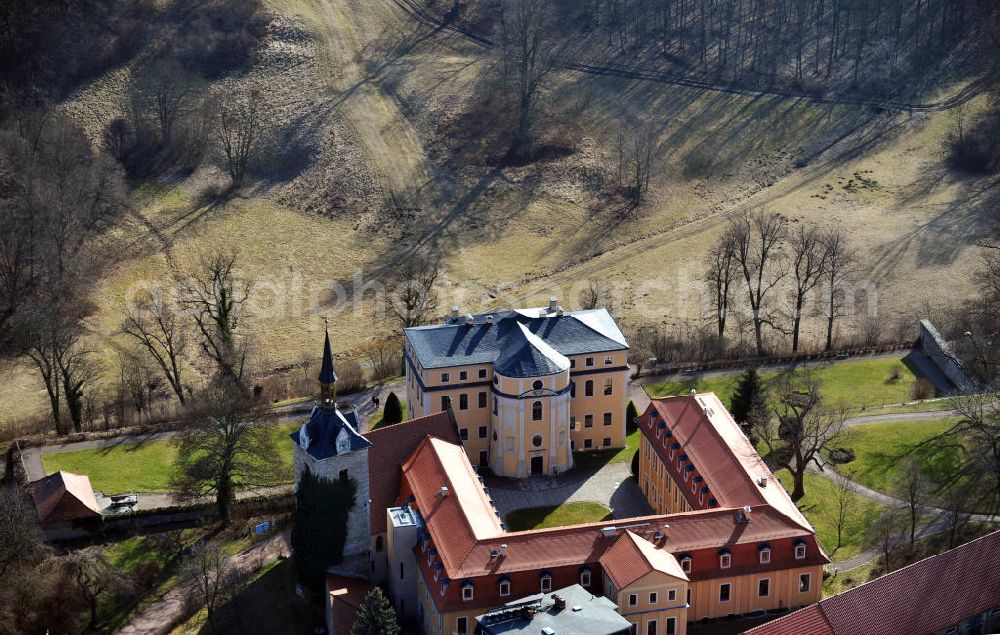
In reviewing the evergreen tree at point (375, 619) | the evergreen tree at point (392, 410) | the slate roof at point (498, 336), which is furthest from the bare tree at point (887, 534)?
the evergreen tree at point (392, 410)

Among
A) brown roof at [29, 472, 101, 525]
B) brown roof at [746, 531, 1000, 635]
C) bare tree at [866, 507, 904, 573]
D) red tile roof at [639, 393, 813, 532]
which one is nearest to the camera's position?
brown roof at [746, 531, 1000, 635]

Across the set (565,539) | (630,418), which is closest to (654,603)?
(565,539)

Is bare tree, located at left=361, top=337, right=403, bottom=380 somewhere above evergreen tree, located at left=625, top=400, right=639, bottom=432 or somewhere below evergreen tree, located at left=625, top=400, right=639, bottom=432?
above

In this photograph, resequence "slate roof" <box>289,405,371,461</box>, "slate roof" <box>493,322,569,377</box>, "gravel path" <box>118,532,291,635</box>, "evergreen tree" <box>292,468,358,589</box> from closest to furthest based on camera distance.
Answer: "slate roof" <box>289,405,371,461</box> < "evergreen tree" <box>292,468,358,589</box> < "gravel path" <box>118,532,291,635</box> < "slate roof" <box>493,322,569,377</box>

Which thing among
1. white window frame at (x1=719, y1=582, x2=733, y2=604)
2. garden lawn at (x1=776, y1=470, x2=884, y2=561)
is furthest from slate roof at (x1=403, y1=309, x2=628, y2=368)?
white window frame at (x1=719, y1=582, x2=733, y2=604)

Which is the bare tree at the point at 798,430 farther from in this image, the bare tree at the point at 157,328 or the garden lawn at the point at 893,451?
the bare tree at the point at 157,328

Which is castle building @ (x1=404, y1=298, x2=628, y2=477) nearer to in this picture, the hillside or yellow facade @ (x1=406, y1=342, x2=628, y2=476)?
yellow facade @ (x1=406, y1=342, x2=628, y2=476)
